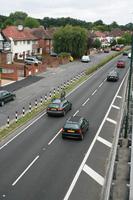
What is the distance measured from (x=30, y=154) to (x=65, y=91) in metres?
23.9

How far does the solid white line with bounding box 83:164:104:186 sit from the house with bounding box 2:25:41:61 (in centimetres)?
5697

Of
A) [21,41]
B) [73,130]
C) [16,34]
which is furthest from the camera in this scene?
[21,41]

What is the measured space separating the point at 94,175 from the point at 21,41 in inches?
2536

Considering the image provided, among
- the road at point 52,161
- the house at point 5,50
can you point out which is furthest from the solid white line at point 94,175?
the house at point 5,50

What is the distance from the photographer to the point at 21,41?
8219 centimetres

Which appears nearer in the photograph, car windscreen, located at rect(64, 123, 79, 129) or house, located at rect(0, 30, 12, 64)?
car windscreen, located at rect(64, 123, 79, 129)

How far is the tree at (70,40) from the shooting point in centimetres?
8641

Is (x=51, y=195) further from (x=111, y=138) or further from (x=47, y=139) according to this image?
(x=111, y=138)

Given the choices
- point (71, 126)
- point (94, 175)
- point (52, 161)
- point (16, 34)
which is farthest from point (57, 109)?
point (16, 34)

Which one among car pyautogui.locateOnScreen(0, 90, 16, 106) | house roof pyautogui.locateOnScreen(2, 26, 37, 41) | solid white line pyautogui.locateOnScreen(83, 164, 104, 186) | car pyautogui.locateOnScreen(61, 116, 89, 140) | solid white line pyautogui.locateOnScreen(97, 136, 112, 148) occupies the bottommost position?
solid white line pyautogui.locateOnScreen(83, 164, 104, 186)

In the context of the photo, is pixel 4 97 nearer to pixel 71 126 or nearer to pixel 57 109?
pixel 57 109

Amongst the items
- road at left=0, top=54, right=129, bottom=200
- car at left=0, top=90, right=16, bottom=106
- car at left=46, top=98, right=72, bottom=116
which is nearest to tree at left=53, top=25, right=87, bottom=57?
car at left=0, top=90, right=16, bottom=106

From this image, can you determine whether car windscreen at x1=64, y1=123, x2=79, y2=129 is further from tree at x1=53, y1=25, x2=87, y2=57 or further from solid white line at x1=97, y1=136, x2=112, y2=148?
tree at x1=53, y1=25, x2=87, y2=57

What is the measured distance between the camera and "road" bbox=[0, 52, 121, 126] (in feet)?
122
